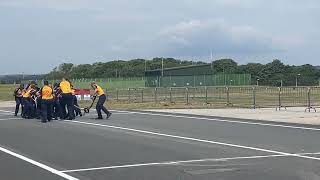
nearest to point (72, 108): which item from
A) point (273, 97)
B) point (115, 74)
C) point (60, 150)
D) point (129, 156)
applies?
point (60, 150)

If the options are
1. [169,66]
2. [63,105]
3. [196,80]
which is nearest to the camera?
[63,105]

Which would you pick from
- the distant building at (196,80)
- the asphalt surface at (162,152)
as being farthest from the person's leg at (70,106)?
the distant building at (196,80)

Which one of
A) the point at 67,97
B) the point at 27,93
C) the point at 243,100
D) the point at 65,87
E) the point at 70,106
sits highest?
the point at 65,87

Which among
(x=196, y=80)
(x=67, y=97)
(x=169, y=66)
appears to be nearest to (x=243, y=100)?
(x=67, y=97)

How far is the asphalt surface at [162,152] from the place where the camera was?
9.71 meters

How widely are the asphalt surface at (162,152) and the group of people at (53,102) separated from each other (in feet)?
13.1

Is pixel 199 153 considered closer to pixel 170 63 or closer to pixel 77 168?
pixel 77 168

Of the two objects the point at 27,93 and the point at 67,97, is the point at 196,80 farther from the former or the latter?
the point at 67,97

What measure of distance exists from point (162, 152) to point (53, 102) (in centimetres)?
1226

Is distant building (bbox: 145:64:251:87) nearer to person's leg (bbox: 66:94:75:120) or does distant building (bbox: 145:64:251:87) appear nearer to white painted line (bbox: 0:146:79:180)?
person's leg (bbox: 66:94:75:120)

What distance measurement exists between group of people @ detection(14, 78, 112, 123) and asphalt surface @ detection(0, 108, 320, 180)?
399cm

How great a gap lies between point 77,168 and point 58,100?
14.6 meters

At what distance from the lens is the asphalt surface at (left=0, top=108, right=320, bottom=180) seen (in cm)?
971

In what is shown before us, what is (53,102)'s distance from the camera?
24.0 m
